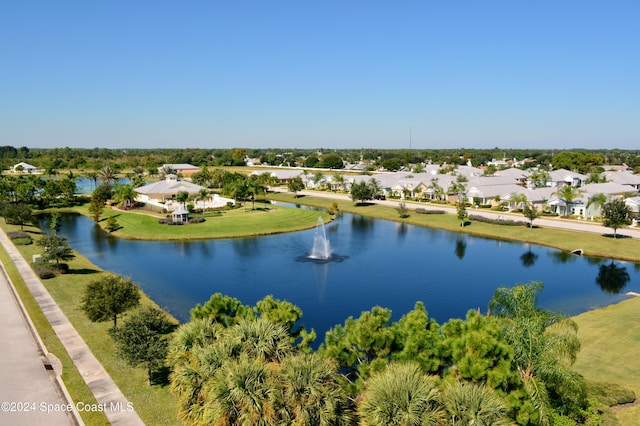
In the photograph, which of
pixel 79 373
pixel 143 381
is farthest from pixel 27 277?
pixel 143 381

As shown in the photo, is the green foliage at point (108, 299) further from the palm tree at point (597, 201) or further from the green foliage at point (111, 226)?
the palm tree at point (597, 201)

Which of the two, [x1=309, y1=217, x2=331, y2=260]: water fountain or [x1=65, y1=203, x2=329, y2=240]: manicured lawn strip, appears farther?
[x1=65, y1=203, x2=329, y2=240]: manicured lawn strip

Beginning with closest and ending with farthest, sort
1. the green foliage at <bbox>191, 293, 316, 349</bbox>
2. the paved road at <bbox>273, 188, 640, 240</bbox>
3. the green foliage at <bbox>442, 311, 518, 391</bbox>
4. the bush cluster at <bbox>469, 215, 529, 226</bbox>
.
A: the green foliage at <bbox>442, 311, 518, 391</bbox>
the green foliage at <bbox>191, 293, 316, 349</bbox>
the paved road at <bbox>273, 188, 640, 240</bbox>
the bush cluster at <bbox>469, 215, 529, 226</bbox>

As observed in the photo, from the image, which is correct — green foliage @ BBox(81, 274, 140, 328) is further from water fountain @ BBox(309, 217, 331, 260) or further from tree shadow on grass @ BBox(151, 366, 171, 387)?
water fountain @ BBox(309, 217, 331, 260)

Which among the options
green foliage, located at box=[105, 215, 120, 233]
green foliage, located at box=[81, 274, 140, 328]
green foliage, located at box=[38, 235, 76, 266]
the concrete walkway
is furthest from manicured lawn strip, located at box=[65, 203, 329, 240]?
green foliage, located at box=[81, 274, 140, 328]

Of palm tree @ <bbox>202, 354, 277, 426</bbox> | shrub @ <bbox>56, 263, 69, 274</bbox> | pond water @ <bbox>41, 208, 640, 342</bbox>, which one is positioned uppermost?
palm tree @ <bbox>202, 354, 277, 426</bbox>

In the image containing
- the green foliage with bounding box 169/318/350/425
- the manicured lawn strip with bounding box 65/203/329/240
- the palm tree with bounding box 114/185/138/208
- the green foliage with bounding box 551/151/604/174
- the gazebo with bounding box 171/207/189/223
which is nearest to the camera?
the green foliage with bounding box 169/318/350/425

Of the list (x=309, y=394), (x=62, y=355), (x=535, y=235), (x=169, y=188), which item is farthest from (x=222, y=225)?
(x=309, y=394)
